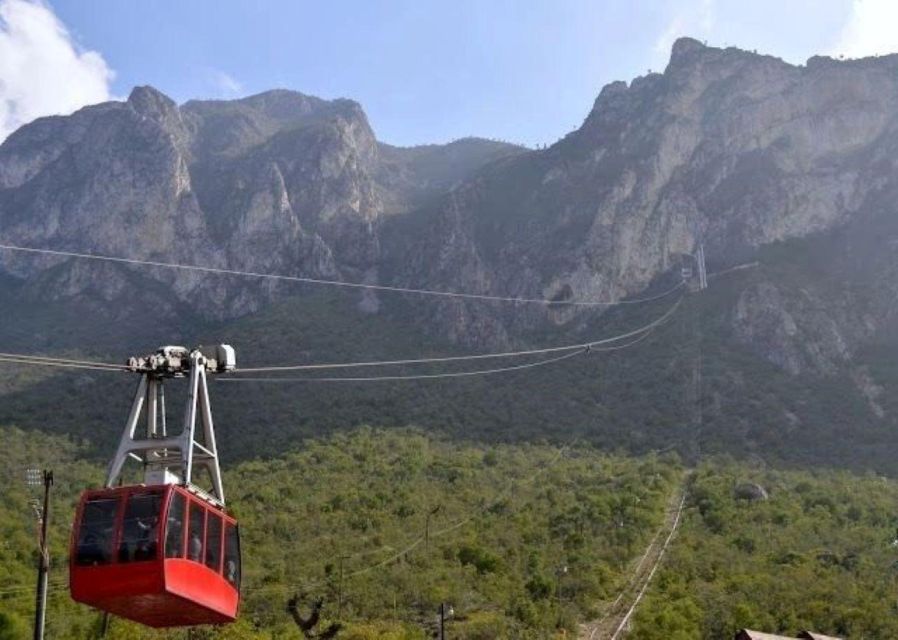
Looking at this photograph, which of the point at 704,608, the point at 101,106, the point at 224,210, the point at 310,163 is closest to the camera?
the point at 704,608

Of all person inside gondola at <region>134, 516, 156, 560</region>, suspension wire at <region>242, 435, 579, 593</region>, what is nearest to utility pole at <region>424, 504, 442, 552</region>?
suspension wire at <region>242, 435, 579, 593</region>

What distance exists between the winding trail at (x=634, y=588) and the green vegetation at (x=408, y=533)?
766 millimetres

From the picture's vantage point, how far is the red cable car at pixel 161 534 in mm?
17609

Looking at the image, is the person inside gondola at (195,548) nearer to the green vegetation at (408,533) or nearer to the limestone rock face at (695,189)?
the green vegetation at (408,533)

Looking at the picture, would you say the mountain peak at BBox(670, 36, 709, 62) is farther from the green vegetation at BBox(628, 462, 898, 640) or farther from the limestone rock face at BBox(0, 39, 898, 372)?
the green vegetation at BBox(628, 462, 898, 640)

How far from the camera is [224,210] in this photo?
497 ft

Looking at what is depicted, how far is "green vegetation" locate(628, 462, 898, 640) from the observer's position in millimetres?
51156

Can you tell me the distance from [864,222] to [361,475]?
7560 centimetres

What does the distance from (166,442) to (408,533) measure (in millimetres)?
47796

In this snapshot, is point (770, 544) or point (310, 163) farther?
point (310, 163)

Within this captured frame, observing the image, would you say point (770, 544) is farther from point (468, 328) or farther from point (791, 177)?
point (791, 177)

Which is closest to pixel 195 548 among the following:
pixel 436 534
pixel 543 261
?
pixel 436 534

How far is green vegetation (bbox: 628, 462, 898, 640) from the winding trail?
2.78 ft

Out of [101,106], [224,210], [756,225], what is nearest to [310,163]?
[224,210]
